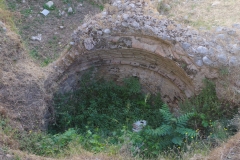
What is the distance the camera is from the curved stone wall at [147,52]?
17.5ft

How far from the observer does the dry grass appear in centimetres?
595

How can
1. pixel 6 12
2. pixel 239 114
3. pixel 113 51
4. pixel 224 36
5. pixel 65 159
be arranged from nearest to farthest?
pixel 65 159 → pixel 239 114 → pixel 224 36 → pixel 113 51 → pixel 6 12

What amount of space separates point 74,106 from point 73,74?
0.58m

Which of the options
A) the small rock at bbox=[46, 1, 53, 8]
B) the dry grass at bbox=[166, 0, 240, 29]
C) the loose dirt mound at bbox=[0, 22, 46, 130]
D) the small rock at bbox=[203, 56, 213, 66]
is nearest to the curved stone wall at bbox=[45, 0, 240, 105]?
the small rock at bbox=[203, 56, 213, 66]

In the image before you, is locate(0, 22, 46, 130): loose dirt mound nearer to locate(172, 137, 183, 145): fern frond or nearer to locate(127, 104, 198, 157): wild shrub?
locate(127, 104, 198, 157): wild shrub

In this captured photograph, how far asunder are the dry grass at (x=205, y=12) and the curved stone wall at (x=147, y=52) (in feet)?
1.45

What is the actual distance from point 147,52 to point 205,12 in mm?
1465

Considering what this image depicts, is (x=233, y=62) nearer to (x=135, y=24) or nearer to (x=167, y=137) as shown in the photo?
(x=167, y=137)

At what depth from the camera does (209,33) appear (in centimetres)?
552

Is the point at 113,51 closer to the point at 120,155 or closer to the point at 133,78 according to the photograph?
the point at 133,78

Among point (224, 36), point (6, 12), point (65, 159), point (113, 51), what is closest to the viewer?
point (65, 159)

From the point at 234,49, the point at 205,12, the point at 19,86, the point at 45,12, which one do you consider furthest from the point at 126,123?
the point at 45,12

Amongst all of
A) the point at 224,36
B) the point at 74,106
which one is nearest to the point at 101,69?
the point at 74,106

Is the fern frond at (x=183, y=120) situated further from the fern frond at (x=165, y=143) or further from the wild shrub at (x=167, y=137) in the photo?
the fern frond at (x=165, y=143)
